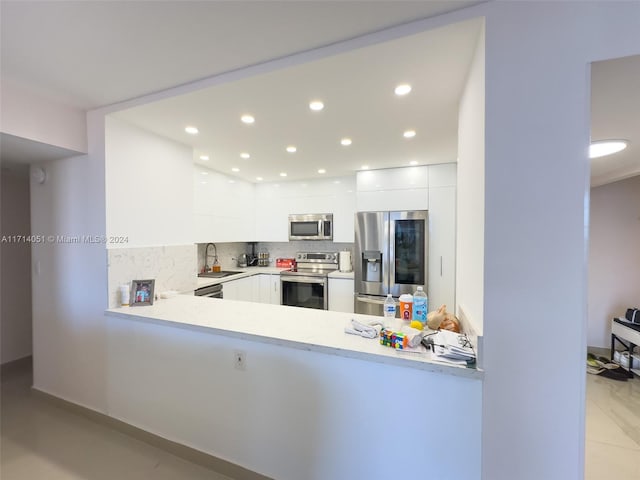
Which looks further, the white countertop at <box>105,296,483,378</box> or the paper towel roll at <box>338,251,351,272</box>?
the paper towel roll at <box>338,251,351,272</box>

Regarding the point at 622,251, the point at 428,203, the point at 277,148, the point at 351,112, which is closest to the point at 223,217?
the point at 277,148

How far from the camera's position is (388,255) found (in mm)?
3176

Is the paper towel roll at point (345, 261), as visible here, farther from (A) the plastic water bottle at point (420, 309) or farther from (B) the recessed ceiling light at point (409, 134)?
(A) the plastic water bottle at point (420, 309)

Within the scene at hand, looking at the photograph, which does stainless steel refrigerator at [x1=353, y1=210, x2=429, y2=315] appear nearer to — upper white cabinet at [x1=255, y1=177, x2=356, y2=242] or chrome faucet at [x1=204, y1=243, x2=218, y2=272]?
upper white cabinet at [x1=255, y1=177, x2=356, y2=242]

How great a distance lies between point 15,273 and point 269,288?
2820 millimetres

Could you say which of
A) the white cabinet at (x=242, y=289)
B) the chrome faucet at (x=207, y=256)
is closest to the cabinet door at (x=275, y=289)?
the white cabinet at (x=242, y=289)

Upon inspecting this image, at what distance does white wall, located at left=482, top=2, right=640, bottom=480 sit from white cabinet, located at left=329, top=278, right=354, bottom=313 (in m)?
2.51

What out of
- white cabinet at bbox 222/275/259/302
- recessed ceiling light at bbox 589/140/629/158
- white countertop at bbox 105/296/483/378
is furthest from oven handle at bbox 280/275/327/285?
recessed ceiling light at bbox 589/140/629/158

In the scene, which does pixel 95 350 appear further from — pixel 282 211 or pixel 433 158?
pixel 433 158

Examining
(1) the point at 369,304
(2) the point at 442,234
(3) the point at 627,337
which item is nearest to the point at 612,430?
(3) the point at 627,337

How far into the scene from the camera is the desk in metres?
2.56

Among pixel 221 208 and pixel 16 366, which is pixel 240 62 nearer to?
pixel 221 208

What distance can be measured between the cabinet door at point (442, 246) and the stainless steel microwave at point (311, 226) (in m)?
1.41

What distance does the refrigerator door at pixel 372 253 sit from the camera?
10.5ft
